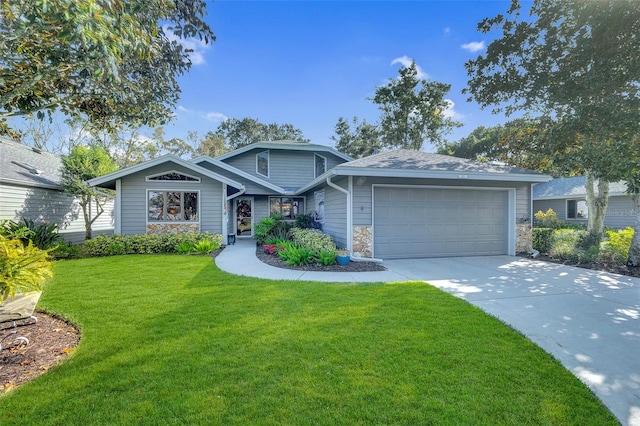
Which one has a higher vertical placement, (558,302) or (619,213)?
(619,213)

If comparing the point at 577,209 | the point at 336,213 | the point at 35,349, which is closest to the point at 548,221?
the point at 577,209

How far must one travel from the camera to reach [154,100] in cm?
591

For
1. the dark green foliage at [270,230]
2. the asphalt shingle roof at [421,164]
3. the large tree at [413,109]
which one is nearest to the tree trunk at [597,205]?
the asphalt shingle roof at [421,164]

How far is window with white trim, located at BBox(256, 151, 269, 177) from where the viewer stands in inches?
616

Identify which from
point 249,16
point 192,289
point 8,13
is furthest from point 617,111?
point 8,13

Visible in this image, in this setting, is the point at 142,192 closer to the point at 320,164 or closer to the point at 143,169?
the point at 143,169

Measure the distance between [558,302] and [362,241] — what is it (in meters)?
4.59

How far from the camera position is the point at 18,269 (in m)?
3.23

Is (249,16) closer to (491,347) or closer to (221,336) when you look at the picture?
(221,336)

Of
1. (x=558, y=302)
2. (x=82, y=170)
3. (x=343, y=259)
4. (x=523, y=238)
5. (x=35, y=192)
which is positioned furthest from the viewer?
(x=82, y=170)

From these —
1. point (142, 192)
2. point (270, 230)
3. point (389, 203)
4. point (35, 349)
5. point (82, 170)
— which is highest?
point (82, 170)

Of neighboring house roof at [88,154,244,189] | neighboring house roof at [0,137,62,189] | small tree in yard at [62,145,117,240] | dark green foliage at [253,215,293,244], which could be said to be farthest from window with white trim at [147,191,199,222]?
neighboring house roof at [0,137,62,189]

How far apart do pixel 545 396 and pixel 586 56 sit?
34.8 ft

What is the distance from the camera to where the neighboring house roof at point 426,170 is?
7.83 m
